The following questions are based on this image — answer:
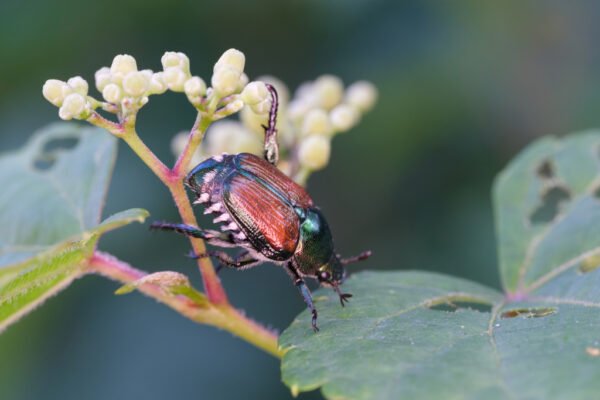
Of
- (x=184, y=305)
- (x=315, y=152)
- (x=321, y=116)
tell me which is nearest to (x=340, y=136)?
(x=321, y=116)

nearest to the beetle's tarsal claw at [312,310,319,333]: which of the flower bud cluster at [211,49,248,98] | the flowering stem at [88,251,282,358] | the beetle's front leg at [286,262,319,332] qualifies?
the beetle's front leg at [286,262,319,332]

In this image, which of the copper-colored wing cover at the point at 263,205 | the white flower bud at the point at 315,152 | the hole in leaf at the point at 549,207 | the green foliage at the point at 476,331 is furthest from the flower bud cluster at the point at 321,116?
the hole in leaf at the point at 549,207

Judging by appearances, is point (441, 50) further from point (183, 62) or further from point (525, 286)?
point (183, 62)

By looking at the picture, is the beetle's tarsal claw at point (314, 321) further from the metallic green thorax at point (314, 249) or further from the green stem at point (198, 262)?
the metallic green thorax at point (314, 249)

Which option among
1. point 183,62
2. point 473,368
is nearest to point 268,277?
point 183,62

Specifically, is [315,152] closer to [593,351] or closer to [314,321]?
[314,321]

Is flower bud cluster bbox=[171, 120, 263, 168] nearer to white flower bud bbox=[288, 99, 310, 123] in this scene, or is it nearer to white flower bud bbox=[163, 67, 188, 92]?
white flower bud bbox=[288, 99, 310, 123]
